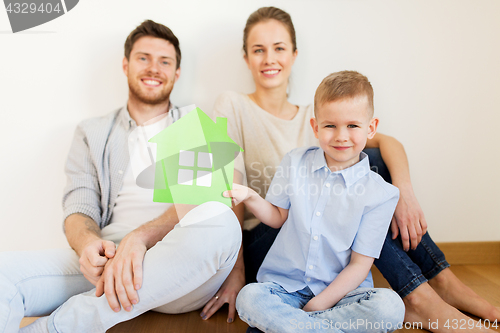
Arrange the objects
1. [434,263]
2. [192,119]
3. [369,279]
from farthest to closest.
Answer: [434,263]
[369,279]
[192,119]

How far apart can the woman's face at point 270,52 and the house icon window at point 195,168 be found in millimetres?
598

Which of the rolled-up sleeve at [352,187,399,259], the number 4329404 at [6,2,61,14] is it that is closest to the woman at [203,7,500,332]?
the rolled-up sleeve at [352,187,399,259]

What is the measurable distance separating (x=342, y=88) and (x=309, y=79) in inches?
25.8

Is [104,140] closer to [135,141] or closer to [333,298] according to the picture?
[135,141]

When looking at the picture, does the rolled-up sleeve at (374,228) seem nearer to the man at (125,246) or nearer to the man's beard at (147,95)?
the man at (125,246)

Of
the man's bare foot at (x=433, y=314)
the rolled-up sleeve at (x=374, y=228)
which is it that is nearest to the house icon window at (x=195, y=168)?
the rolled-up sleeve at (x=374, y=228)

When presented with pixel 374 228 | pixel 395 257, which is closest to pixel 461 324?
pixel 395 257

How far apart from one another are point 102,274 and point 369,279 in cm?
79

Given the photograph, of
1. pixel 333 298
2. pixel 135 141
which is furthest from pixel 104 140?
pixel 333 298

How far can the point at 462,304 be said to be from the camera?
1.06 m

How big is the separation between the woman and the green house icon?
0.41 metres

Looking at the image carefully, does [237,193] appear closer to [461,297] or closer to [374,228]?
[374,228]

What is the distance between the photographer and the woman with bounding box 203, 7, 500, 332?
1.03 m

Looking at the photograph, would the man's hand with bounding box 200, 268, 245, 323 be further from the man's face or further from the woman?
the man's face
